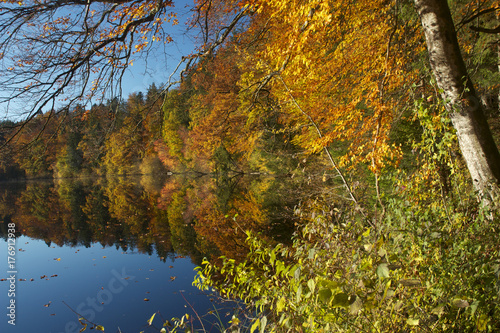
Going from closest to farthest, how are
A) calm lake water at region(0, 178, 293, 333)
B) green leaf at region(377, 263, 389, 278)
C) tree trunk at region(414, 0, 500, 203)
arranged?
1. green leaf at region(377, 263, 389, 278)
2. tree trunk at region(414, 0, 500, 203)
3. calm lake water at region(0, 178, 293, 333)

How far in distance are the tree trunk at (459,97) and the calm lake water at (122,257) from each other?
237 centimetres

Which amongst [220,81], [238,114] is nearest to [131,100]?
[220,81]

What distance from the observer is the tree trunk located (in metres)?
3.03

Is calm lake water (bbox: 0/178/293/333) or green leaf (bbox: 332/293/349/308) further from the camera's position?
calm lake water (bbox: 0/178/293/333)

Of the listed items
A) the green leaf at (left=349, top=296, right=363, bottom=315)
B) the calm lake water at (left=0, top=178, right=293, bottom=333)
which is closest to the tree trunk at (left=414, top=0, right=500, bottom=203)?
the calm lake water at (left=0, top=178, right=293, bottom=333)

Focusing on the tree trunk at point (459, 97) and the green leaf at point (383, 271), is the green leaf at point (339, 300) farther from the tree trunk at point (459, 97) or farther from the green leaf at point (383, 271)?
the tree trunk at point (459, 97)

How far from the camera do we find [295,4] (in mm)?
5391

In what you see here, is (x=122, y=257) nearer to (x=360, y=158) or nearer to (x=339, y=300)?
(x=360, y=158)

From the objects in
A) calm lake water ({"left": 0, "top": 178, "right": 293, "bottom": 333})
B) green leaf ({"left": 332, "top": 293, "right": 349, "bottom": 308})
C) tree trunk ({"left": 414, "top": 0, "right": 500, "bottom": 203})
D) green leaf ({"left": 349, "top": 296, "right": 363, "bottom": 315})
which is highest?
tree trunk ({"left": 414, "top": 0, "right": 500, "bottom": 203})

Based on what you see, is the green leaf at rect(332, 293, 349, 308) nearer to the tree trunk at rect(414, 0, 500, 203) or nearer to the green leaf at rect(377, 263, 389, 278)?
the green leaf at rect(377, 263, 389, 278)

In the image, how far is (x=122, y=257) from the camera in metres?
9.62

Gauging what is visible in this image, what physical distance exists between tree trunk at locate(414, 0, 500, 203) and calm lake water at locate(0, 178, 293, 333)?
7.76 feet

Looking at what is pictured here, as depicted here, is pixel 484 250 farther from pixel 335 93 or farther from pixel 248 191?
pixel 248 191

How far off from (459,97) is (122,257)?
9494 mm
